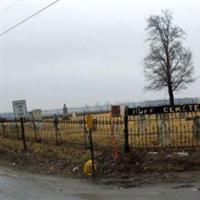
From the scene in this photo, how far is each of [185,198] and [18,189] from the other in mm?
4399

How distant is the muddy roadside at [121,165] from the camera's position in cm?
1409

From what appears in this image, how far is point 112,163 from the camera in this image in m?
15.9

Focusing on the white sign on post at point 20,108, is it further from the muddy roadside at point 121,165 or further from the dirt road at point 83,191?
the dirt road at point 83,191

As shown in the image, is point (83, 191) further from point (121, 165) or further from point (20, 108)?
point (20, 108)

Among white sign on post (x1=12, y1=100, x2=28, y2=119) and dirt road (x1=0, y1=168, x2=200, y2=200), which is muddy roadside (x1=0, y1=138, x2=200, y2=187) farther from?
white sign on post (x1=12, y1=100, x2=28, y2=119)

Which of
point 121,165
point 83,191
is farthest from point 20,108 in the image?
point 83,191

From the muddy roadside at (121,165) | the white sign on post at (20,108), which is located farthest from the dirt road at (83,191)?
the white sign on post at (20,108)

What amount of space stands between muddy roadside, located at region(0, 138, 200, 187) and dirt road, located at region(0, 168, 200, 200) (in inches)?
23.0

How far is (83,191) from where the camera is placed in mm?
13000

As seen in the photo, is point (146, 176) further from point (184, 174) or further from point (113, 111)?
point (113, 111)

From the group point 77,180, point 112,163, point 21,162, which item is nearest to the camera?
point 77,180

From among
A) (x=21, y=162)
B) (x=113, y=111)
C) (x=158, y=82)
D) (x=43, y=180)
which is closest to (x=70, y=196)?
(x=43, y=180)

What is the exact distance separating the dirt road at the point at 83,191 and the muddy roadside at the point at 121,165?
58 centimetres

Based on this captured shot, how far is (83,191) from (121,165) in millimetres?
2773
